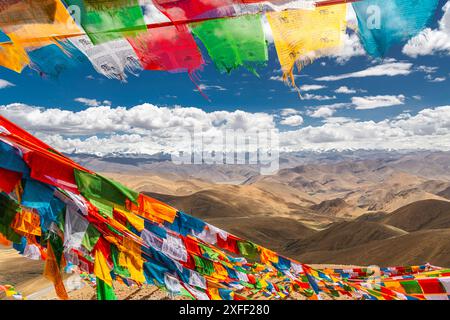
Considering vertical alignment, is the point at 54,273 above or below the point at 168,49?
below

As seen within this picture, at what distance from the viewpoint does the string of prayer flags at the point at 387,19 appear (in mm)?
2742

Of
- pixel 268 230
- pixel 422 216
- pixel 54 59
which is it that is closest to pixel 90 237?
pixel 54 59

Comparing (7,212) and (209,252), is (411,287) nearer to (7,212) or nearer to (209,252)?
(209,252)

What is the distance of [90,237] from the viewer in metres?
2.85

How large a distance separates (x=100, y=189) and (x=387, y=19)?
279 centimetres

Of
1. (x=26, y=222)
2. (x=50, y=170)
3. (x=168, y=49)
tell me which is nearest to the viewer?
(x=50, y=170)

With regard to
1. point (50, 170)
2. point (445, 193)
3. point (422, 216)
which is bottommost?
point (422, 216)

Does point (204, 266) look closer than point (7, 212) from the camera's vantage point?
→ No

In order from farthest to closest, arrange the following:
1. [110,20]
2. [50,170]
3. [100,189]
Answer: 1. [110,20]
2. [100,189]
3. [50,170]

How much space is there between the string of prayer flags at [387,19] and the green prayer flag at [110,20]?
6.72ft

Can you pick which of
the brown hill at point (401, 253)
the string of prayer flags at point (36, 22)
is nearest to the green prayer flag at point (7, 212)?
the string of prayer flags at point (36, 22)

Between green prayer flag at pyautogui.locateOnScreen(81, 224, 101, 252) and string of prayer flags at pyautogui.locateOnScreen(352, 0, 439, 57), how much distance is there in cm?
288
